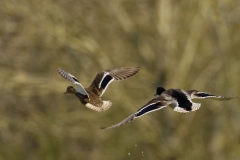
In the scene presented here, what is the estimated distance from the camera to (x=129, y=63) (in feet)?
52.0

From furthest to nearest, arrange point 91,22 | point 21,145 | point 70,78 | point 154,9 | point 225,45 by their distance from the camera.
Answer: point 21,145 → point 91,22 → point 154,9 → point 225,45 → point 70,78

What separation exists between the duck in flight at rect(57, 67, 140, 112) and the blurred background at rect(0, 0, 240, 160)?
19.1 feet

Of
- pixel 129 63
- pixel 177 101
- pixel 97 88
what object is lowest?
pixel 177 101

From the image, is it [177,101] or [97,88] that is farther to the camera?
[97,88]

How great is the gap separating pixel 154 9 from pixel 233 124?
3.12 metres

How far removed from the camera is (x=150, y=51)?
15875 millimetres

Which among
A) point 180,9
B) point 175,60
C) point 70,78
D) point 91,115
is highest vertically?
point 180,9

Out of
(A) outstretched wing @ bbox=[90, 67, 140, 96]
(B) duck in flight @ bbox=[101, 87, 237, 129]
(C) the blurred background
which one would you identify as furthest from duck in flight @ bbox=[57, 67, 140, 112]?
(C) the blurred background

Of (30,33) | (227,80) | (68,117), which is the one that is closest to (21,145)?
(68,117)

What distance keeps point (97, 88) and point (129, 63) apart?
730cm

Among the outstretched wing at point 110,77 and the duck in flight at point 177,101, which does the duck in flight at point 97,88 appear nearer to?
Answer: the outstretched wing at point 110,77

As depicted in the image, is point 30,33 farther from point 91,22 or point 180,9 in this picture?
point 180,9

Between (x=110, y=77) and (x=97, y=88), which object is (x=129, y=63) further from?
(x=97, y=88)

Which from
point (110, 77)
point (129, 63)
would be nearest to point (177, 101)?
point (110, 77)
